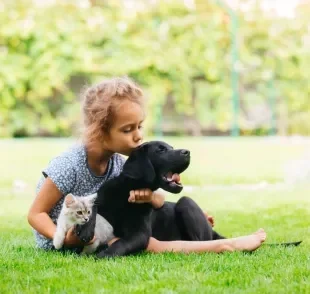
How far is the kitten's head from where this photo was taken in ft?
11.4

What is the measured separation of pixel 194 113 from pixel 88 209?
13571mm

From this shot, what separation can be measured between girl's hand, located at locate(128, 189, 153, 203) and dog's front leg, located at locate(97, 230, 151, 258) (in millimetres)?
192

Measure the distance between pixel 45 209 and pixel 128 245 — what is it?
1.72ft

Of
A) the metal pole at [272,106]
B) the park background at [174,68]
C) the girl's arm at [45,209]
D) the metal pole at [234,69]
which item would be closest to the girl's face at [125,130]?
the girl's arm at [45,209]

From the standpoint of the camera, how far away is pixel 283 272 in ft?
→ 10.2

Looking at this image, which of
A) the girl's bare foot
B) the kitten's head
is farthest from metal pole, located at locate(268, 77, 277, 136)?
the kitten's head

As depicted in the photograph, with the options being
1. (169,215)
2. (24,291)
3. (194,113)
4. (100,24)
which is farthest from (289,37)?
(24,291)

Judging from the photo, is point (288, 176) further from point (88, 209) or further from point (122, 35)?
point (122, 35)

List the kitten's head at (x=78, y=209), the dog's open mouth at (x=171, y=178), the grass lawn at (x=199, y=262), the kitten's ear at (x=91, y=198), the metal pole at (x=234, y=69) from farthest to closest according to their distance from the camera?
1. the metal pole at (x=234, y=69)
2. the dog's open mouth at (x=171, y=178)
3. the kitten's ear at (x=91, y=198)
4. the kitten's head at (x=78, y=209)
5. the grass lawn at (x=199, y=262)

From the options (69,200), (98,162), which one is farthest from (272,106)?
(69,200)

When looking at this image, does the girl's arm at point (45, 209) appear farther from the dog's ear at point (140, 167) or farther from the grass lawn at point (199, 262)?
the dog's ear at point (140, 167)

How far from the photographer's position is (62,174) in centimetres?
386

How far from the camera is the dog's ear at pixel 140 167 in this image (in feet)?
12.0

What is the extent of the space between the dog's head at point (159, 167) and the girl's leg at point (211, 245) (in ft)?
1.15
